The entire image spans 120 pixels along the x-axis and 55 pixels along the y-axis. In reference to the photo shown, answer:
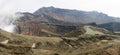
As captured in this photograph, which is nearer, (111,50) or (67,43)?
(111,50)

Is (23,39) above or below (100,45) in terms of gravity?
below

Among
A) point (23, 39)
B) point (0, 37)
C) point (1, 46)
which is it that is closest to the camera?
point (1, 46)

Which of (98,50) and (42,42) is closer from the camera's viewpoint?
(98,50)

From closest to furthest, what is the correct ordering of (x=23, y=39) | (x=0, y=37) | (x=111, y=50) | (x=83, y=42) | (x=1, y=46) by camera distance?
(x=111, y=50), (x=1, y=46), (x=83, y=42), (x=0, y=37), (x=23, y=39)

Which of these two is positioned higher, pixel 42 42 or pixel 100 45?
pixel 100 45

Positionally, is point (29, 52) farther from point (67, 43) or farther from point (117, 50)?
point (67, 43)

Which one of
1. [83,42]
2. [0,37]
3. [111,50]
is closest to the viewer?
[111,50]

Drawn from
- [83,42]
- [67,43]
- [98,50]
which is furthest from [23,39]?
[98,50]

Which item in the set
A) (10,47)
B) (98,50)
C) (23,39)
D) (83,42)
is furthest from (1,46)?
(23,39)

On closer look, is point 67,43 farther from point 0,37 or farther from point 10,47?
point 10,47
